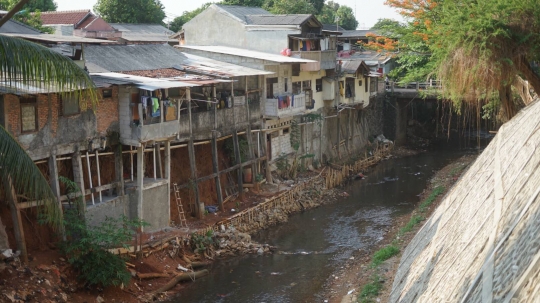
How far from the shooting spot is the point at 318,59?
36125 mm

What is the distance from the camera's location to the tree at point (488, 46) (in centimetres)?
2030

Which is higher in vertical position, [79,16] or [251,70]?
[79,16]

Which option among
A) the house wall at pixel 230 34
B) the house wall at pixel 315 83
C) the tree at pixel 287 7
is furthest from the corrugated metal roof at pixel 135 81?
the tree at pixel 287 7

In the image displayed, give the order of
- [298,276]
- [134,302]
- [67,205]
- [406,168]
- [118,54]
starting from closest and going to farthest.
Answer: [134,302]
[67,205]
[298,276]
[118,54]
[406,168]

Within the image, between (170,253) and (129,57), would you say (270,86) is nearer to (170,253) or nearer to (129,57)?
(129,57)

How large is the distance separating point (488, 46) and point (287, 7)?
35.3 metres

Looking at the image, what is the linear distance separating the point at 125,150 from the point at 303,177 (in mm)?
13100

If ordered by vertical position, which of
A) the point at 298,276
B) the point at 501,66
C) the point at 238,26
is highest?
the point at 238,26

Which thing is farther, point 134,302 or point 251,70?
point 251,70

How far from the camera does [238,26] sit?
1422 inches

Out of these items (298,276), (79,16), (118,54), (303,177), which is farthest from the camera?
(79,16)

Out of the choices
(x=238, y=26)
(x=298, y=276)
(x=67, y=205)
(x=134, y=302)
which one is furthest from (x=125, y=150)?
(x=238, y=26)

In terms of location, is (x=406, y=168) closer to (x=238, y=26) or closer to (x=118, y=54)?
(x=238, y=26)

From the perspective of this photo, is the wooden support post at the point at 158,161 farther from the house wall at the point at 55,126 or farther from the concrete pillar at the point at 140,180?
the house wall at the point at 55,126
